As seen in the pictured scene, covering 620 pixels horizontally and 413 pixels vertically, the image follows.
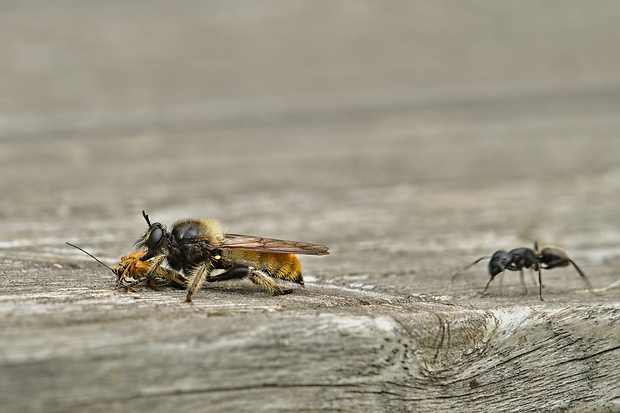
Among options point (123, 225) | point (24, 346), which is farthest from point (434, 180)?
point (24, 346)

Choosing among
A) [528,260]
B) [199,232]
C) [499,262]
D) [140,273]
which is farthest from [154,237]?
[528,260]

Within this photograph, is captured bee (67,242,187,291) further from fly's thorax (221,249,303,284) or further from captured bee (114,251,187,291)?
fly's thorax (221,249,303,284)

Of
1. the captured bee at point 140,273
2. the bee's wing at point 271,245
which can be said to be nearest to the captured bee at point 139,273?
the captured bee at point 140,273

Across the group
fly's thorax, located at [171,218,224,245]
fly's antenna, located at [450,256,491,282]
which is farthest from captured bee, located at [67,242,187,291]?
fly's antenna, located at [450,256,491,282]

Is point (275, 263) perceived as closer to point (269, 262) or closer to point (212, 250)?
point (269, 262)

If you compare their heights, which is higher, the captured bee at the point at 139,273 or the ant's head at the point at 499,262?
the ant's head at the point at 499,262

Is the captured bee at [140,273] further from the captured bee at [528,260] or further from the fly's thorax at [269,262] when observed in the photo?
the captured bee at [528,260]
